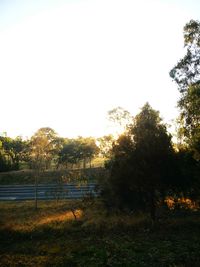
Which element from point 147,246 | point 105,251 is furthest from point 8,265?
point 147,246

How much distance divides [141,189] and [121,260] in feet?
27.0

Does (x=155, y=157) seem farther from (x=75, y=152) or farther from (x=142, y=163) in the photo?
(x=75, y=152)

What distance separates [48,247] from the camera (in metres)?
18.5

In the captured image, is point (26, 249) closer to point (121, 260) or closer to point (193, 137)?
point (121, 260)

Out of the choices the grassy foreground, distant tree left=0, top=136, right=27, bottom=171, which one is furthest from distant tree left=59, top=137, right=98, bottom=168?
the grassy foreground

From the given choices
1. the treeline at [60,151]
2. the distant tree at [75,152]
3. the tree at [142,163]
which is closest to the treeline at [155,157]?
the tree at [142,163]

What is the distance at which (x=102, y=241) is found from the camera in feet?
61.2

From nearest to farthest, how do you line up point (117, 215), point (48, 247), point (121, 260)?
point (121, 260), point (48, 247), point (117, 215)

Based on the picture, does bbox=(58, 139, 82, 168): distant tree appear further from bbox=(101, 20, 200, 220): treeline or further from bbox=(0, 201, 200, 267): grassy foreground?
bbox=(101, 20, 200, 220): treeline

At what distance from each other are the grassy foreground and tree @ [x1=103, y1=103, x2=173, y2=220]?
77.8 inches

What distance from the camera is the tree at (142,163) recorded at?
21609mm

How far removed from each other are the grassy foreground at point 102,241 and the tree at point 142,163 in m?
1.98

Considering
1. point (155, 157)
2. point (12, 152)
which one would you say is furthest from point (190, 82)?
point (12, 152)

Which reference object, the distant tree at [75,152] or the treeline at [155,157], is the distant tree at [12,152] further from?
the treeline at [155,157]
